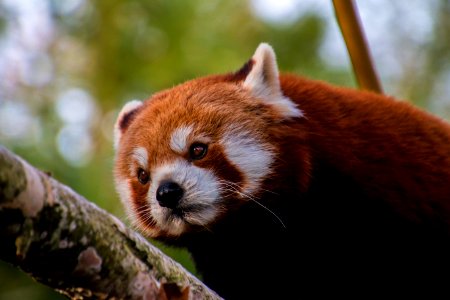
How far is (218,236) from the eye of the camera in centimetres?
320

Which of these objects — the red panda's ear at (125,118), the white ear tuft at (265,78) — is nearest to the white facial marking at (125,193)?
the red panda's ear at (125,118)

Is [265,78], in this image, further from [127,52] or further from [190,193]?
[127,52]

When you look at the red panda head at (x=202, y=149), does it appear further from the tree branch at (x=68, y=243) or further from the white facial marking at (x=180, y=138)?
the tree branch at (x=68, y=243)

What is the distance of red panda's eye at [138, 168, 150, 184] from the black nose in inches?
9.1

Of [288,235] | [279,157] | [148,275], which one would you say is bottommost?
[148,275]

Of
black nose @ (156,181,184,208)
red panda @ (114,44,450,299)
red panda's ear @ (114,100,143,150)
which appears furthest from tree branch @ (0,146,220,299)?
red panda's ear @ (114,100,143,150)

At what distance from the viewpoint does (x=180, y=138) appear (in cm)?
314

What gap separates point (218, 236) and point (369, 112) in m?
0.94

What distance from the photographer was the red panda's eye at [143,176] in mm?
3244

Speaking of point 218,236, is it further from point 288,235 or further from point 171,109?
point 171,109

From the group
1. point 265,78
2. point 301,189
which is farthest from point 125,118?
point 301,189

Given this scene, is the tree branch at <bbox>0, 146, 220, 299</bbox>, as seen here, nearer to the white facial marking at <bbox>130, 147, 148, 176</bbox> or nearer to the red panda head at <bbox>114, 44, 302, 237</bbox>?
the red panda head at <bbox>114, 44, 302, 237</bbox>

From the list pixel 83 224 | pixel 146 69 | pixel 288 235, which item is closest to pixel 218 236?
pixel 288 235

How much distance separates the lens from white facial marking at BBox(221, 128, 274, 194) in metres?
3.10
